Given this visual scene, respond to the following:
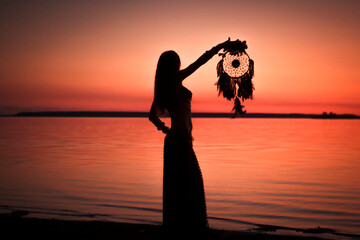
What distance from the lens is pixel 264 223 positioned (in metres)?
9.79

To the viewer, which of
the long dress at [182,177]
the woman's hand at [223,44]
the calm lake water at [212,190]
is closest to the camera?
the woman's hand at [223,44]

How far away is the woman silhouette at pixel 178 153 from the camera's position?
4879mm

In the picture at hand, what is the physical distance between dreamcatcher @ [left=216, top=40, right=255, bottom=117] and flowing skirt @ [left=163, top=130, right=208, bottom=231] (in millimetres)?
938

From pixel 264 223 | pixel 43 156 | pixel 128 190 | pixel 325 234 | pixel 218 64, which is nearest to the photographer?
pixel 218 64

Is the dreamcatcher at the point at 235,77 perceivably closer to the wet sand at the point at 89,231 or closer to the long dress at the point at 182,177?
the long dress at the point at 182,177

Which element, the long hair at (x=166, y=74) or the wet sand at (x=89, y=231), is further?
the wet sand at (x=89, y=231)

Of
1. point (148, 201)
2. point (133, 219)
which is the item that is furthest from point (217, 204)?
point (133, 219)

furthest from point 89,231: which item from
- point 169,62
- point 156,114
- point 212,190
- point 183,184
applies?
point 212,190

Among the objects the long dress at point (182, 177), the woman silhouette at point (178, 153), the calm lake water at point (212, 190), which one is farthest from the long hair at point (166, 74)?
the calm lake water at point (212, 190)

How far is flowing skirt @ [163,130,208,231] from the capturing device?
5.11m

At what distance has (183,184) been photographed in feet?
17.0

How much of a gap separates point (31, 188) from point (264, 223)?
8.34 meters

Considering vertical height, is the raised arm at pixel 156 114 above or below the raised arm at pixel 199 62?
below

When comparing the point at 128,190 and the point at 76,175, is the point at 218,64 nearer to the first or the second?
the point at 128,190
